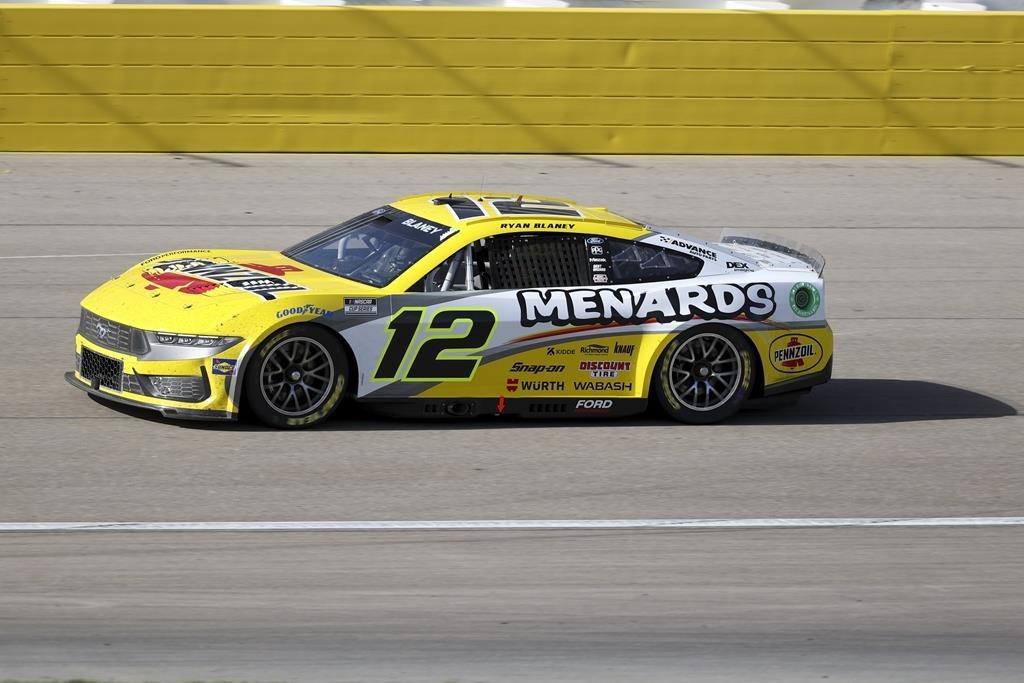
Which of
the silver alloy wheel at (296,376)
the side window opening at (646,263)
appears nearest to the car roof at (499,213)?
the side window opening at (646,263)

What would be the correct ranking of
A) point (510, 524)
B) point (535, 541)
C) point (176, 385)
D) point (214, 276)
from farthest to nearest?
1. point (214, 276)
2. point (176, 385)
3. point (510, 524)
4. point (535, 541)

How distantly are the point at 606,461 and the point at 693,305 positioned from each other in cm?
129

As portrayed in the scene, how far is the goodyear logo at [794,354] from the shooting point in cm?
927

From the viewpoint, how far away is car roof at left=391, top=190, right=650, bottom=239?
897cm

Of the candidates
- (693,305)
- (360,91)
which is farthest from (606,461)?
(360,91)

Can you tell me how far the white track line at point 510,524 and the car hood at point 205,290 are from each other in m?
1.51

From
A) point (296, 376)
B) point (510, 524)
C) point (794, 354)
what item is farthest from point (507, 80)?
point (510, 524)

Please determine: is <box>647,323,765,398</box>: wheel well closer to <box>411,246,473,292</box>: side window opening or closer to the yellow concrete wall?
<box>411,246,473,292</box>: side window opening

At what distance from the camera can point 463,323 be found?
8609 mm

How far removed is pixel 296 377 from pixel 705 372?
2482mm

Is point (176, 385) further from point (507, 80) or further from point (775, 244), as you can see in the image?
point (507, 80)

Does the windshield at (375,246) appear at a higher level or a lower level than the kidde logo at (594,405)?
higher

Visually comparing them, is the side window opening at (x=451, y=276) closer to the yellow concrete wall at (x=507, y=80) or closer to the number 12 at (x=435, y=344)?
the number 12 at (x=435, y=344)

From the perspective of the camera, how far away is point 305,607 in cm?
615
